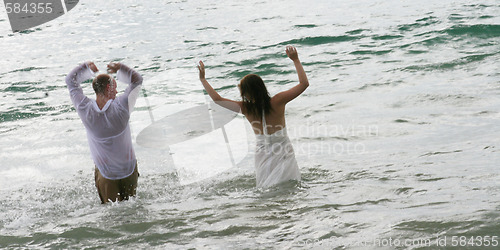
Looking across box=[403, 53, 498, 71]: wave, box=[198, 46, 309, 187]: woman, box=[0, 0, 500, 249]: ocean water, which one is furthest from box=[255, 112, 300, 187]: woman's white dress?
box=[403, 53, 498, 71]: wave

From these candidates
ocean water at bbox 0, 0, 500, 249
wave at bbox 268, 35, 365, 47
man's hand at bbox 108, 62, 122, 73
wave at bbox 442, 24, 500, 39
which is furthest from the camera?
wave at bbox 268, 35, 365, 47

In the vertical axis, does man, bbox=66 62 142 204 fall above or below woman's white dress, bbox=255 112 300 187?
above

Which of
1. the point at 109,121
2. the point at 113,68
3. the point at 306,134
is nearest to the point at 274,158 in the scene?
the point at 109,121

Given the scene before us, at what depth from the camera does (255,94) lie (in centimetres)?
712

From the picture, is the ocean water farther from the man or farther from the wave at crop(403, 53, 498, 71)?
the man

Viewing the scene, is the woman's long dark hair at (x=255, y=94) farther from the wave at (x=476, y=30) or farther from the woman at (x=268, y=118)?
the wave at (x=476, y=30)

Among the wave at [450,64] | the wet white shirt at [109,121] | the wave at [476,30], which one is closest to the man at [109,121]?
the wet white shirt at [109,121]

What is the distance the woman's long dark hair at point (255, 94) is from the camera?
23.4 ft

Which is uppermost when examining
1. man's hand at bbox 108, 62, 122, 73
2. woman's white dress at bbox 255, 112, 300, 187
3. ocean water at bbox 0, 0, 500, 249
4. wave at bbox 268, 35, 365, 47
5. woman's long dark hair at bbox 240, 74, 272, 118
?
man's hand at bbox 108, 62, 122, 73

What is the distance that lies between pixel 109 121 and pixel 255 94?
1549 millimetres

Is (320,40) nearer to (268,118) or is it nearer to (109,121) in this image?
(268,118)

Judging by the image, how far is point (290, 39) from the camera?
2045cm

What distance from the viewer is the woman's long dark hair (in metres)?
7.12

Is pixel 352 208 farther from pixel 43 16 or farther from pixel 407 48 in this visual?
pixel 43 16
